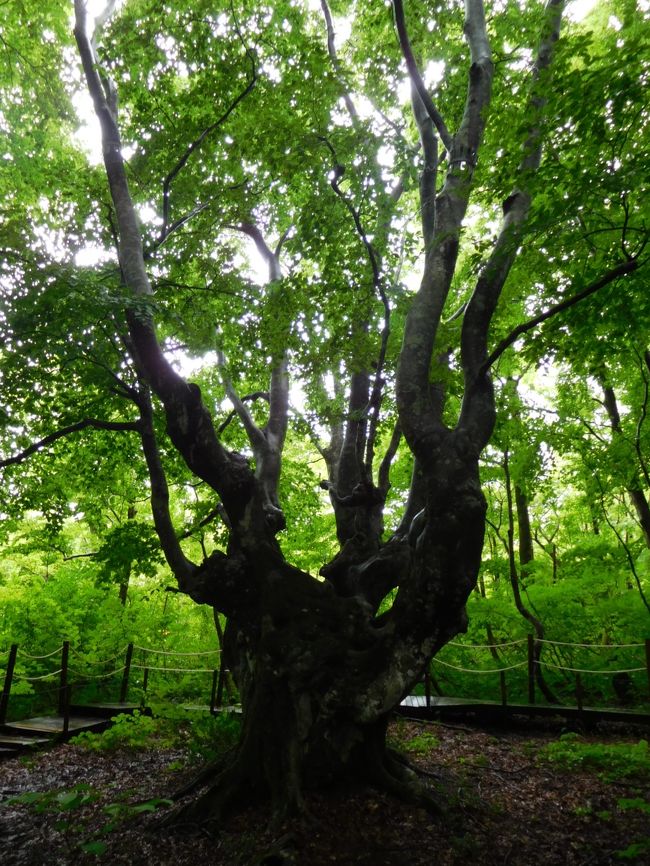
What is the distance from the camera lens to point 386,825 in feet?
14.4

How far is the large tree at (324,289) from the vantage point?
4.83m

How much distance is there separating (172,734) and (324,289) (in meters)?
7.29

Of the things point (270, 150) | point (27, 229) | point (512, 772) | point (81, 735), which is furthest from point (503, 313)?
point (81, 735)

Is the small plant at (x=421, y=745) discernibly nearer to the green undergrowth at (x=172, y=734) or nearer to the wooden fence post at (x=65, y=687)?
the green undergrowth at (x=172, y=734)

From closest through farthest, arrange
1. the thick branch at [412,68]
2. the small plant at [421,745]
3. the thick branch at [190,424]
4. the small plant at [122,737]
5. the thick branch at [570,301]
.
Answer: the thick branch at [570,301]
the thick branch at [412,68]
the thick branch at [190,424]
the small plant at [421,745]
the small plant at [122,737]

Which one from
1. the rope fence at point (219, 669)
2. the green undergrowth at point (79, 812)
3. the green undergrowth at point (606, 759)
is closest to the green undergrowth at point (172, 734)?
the rope fence at point (219, 669)

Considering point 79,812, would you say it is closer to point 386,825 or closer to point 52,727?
point 386,825

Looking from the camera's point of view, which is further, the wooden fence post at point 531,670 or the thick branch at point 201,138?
the wooden fence post at point 531,670

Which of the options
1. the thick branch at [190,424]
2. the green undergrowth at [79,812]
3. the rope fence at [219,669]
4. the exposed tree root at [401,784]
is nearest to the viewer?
the green undergrowth at [79,812]

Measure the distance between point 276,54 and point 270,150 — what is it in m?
2.66

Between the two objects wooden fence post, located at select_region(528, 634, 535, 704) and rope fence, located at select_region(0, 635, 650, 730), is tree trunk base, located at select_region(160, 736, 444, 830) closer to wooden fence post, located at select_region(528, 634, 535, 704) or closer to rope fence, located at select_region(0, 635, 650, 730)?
rope fence, located at select_region(0, 635, 650, 730)

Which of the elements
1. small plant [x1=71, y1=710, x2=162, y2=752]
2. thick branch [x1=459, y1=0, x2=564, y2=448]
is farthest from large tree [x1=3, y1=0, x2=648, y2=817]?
small plant [x1=71, y1=710, x2=162, y2=752]

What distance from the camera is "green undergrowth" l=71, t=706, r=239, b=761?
6.59 meters

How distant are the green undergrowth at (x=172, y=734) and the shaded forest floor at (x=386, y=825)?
15.4 inches
